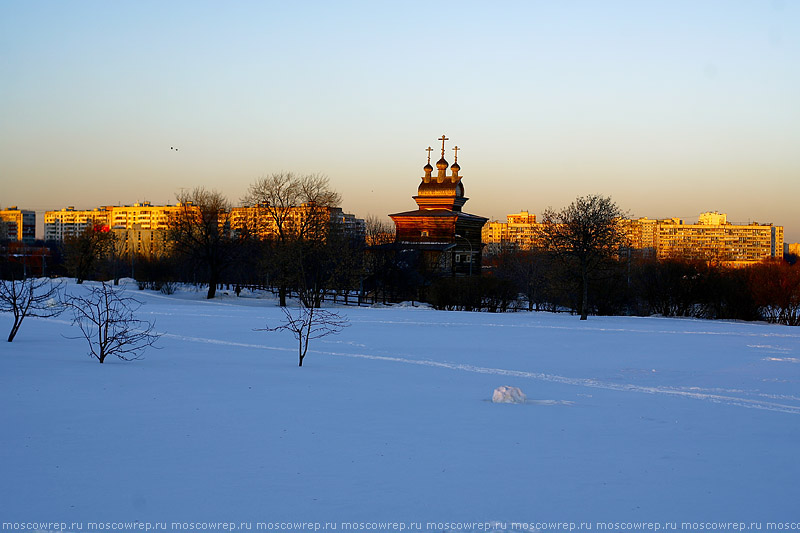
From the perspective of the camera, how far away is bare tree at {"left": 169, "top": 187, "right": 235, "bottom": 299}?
175ft

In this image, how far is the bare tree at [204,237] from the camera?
53469 mm

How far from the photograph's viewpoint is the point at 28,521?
6.10 metres

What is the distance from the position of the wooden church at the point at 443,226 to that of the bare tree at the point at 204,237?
40.5ft

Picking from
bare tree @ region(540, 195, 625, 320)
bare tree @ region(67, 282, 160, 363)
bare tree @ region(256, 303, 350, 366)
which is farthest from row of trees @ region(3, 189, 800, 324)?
bare tree @ region(67, 282, 160, 363)

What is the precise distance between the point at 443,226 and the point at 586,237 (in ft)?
72.2

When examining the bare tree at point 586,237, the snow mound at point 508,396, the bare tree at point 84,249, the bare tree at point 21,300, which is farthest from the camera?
the bare tree at point 84,249

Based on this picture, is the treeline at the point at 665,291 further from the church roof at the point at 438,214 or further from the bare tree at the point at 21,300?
the bare tree at the point at 21,300

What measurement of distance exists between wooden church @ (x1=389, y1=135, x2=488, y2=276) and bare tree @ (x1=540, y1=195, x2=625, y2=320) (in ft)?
52.8

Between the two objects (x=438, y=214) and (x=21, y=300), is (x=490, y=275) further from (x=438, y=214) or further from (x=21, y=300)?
(x=21, y=300)

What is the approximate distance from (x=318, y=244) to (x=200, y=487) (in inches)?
1602

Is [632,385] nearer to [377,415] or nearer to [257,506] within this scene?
[377,415]

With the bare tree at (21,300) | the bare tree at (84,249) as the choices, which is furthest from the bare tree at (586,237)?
the bare tree at (84,249)

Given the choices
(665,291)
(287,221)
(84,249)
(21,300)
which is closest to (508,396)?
(21,300)

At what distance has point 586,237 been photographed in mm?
39094
